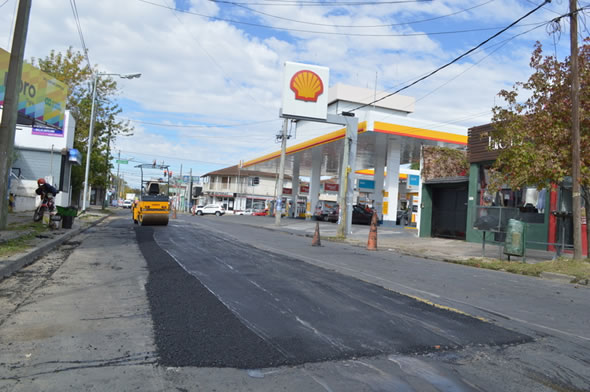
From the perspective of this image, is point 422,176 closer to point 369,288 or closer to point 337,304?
point 369,288

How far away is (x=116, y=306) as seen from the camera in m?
6.02

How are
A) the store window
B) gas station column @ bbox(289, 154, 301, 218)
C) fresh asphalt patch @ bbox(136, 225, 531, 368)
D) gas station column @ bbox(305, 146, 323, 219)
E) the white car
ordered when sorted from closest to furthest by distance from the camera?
1. fresh asphalt patch @ bbox(136, 225, 531, 368)
2. the store window
3. gas station column @ bbox(305, 146, 323, 219)
4. gas station column @ bbox(289, 154, 301, 218)
5. the white car

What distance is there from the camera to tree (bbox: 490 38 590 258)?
1259 cm

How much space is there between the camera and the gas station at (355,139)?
25.8m

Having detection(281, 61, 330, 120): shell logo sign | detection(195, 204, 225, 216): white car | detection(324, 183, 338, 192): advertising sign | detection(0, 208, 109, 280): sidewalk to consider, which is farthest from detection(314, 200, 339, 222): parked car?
detection(0, 208, 109, 280): sidewalk

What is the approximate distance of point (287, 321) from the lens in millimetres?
5453

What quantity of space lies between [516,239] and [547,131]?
124 inches

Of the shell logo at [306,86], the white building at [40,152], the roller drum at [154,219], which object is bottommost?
the roller drum at [154,219]

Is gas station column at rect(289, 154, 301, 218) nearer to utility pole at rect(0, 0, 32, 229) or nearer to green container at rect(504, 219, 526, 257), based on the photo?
green container at rect(504, 219, 526, 257)

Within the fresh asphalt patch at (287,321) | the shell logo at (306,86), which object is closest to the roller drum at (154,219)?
the shell logo at (306,86)

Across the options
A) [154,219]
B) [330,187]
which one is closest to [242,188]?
[330,187]

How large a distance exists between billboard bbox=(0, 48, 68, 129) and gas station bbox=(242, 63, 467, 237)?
500 inches

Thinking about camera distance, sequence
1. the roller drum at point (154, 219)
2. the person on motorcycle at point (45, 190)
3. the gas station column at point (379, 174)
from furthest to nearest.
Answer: the gas station column at point (379, 174), the roller drum at point (154, 219), the person on motorcycle at point (45, 190)

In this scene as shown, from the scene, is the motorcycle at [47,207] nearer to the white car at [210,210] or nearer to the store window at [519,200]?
the store window at [519,200]
